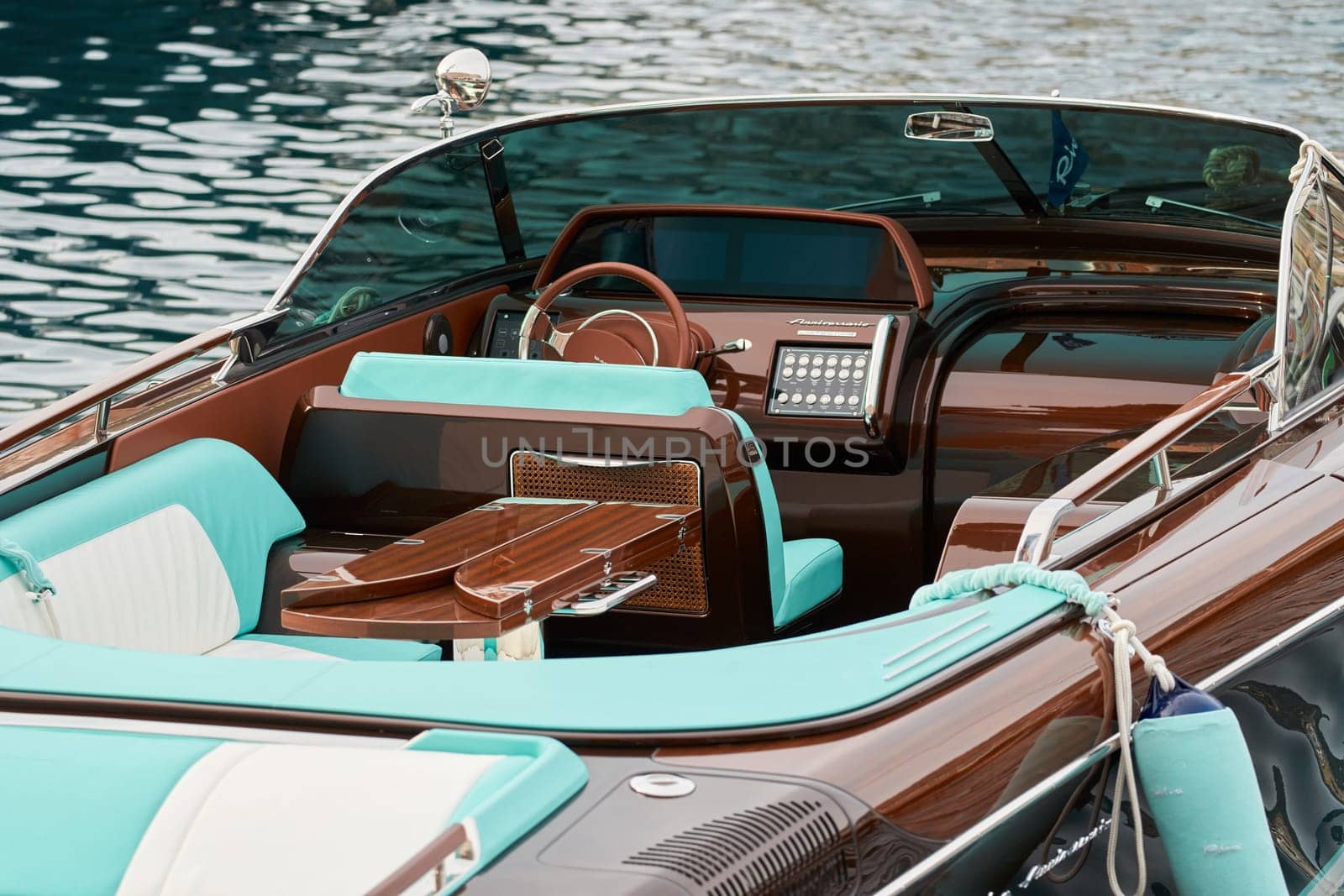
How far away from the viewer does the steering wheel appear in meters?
3.34

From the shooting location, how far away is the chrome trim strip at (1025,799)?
1.38 meters

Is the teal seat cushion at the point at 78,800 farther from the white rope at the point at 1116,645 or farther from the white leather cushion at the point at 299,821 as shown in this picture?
the white rope at the point at 1116,645

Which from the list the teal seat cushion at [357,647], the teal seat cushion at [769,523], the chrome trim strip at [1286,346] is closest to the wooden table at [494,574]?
the teal seat cushion at [769,523]

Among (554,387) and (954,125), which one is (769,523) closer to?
(554,387)

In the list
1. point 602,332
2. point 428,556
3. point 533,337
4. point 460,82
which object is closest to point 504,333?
point 533,337

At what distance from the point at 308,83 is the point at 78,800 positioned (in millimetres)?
12488

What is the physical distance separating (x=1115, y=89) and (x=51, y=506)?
11.9 meters

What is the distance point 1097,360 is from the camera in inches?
134

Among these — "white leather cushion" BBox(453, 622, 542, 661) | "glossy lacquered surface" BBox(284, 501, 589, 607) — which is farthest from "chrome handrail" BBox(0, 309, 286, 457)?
"white leather cushion" BBox(453, 622, 542, 661)

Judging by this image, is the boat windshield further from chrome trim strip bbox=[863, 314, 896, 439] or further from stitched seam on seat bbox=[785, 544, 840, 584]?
stitched seam on seat bbox=[785, 544, 840, 584]

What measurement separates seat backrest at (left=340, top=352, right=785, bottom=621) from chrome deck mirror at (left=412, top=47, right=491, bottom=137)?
0.85 metres

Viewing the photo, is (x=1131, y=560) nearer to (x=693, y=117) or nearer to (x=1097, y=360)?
(x=1097, y=360)

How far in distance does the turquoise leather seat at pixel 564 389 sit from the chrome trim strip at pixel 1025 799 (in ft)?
3.05

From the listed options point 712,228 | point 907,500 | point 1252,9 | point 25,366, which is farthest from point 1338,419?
point 1252,9
